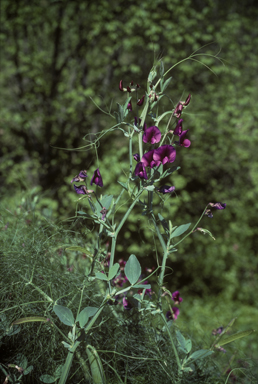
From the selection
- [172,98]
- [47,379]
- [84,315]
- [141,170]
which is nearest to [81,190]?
[141,170]

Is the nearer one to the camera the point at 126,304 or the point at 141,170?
the point at 141,170

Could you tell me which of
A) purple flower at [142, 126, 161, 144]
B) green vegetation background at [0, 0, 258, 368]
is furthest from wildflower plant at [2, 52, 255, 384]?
green vegetation background at [0, 0, 258, 368]

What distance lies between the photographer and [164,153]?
2.54 ft

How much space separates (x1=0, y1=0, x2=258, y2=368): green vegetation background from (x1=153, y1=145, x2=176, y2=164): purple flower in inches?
105

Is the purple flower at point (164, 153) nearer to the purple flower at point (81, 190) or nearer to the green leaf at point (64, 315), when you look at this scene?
the purple flower at point (81, 190)

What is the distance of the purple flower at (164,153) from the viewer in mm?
765

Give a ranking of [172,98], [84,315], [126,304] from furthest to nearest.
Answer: [172,98] → [126,304] → [84,315]

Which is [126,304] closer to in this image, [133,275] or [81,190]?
[133,275]

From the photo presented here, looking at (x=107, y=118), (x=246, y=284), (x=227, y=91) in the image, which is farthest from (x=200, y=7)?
(x=246, y=284)

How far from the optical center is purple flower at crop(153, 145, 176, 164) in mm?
765

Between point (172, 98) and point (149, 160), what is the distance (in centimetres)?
354

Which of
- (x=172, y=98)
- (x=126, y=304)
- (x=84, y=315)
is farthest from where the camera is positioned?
(x=172, y=98)

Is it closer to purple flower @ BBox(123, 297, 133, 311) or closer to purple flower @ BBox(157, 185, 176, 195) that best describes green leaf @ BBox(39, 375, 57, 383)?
purple flower @ BBox(123, 297, 133, 311)

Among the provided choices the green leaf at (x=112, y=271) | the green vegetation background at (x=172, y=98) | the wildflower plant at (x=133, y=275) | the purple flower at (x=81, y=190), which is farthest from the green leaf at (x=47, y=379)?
the green vegetation background at (x=172, y=98)
